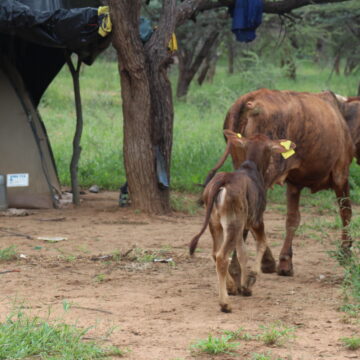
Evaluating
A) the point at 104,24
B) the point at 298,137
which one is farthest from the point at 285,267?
the point at 104,24

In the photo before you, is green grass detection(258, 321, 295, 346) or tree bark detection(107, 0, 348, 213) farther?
tree bark detection(107, 0, 348, 213)

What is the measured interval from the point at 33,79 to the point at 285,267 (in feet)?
18.0

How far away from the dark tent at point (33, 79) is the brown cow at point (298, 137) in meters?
3.04

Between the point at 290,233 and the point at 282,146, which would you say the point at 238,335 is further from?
the point at 290,233

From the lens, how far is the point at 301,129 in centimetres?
683

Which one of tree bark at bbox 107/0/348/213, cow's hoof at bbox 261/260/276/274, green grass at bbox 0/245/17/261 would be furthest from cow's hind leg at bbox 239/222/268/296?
tree bark at bbox 107/0/348/213

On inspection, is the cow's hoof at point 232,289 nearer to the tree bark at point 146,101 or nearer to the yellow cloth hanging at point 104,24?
the tree bark at point 146,101

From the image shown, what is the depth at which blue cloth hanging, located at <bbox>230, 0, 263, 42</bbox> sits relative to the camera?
10.8 m

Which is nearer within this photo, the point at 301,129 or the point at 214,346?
the point at 214,346

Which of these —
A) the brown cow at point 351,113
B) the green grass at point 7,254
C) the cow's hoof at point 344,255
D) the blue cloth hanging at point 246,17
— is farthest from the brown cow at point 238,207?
the blue cloth hanging at point 246,17

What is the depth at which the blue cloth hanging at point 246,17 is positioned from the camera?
10812 millimetres

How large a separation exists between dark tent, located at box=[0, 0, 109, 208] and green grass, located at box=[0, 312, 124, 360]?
5.05m

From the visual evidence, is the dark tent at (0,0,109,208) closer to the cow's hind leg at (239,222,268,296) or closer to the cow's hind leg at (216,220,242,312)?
the cow's hind leg at (239,222,268,296)

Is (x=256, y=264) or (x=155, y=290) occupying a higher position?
(x=256, y=264)
